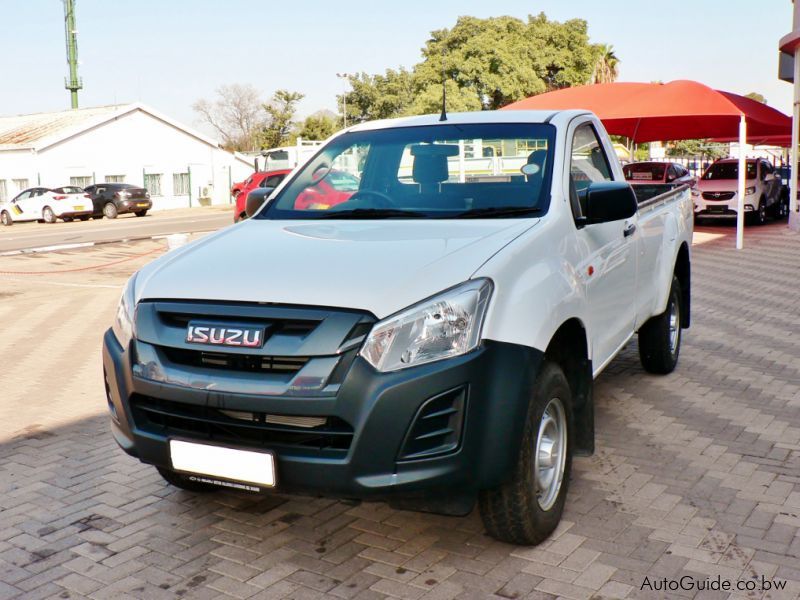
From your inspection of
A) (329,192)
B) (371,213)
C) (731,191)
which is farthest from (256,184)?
(371,213)

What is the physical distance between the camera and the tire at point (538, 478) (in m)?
3.24

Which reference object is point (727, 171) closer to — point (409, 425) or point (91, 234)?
point (91, 234)

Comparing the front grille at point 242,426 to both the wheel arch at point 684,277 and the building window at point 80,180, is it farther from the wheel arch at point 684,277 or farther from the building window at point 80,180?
the building window at point 80,180

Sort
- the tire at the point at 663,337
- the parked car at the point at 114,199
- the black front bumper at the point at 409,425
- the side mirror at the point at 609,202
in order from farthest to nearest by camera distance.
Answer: the parked car at the point at 114,199, the tire at the point at 663,337, the side mirror at the point at 609,202, the black front bumper at the point at 409,425

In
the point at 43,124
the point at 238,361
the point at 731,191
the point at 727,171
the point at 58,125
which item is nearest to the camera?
the point at 238,361

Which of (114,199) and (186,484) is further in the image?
(114,199)

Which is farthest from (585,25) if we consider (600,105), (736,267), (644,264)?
(644,264)

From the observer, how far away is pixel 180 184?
44812mm

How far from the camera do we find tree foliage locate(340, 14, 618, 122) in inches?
2248

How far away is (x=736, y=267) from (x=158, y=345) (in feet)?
40.3

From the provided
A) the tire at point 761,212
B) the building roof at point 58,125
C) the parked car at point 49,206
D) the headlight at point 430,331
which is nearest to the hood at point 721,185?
the tire at point 761,212
